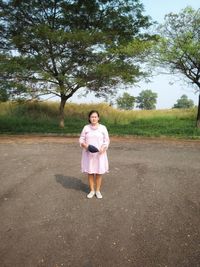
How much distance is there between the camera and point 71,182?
7312 millimetres

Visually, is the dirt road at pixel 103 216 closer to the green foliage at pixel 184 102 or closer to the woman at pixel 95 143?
the woman at pixel 95 143

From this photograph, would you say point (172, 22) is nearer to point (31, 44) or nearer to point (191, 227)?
point (31, 44)

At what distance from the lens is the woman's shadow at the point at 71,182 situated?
270 inches

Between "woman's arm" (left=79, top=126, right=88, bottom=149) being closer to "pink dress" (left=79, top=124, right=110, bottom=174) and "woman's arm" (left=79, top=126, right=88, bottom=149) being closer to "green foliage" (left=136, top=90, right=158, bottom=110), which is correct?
"pink dress" (left=79, top=124, right=110, bottom=174)

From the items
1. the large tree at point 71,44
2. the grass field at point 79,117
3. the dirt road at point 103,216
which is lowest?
the dirt road at point 103,216

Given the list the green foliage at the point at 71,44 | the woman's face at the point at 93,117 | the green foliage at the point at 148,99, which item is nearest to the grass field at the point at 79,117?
the green foliage at the point at 71,44

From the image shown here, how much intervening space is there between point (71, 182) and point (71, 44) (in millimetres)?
13567

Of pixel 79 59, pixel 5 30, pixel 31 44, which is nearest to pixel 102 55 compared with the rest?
pixel 79 59

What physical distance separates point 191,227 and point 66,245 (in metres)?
2.12

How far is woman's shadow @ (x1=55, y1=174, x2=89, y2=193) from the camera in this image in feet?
22.5

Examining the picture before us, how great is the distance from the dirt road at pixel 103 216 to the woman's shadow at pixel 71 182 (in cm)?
2

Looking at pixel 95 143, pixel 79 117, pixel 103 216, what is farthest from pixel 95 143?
pixel 79 117

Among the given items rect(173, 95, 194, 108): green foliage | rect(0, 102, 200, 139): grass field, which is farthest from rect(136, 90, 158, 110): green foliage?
rect(0, 102, 200, 139): grass field

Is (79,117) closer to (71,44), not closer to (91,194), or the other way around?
(71,44)
